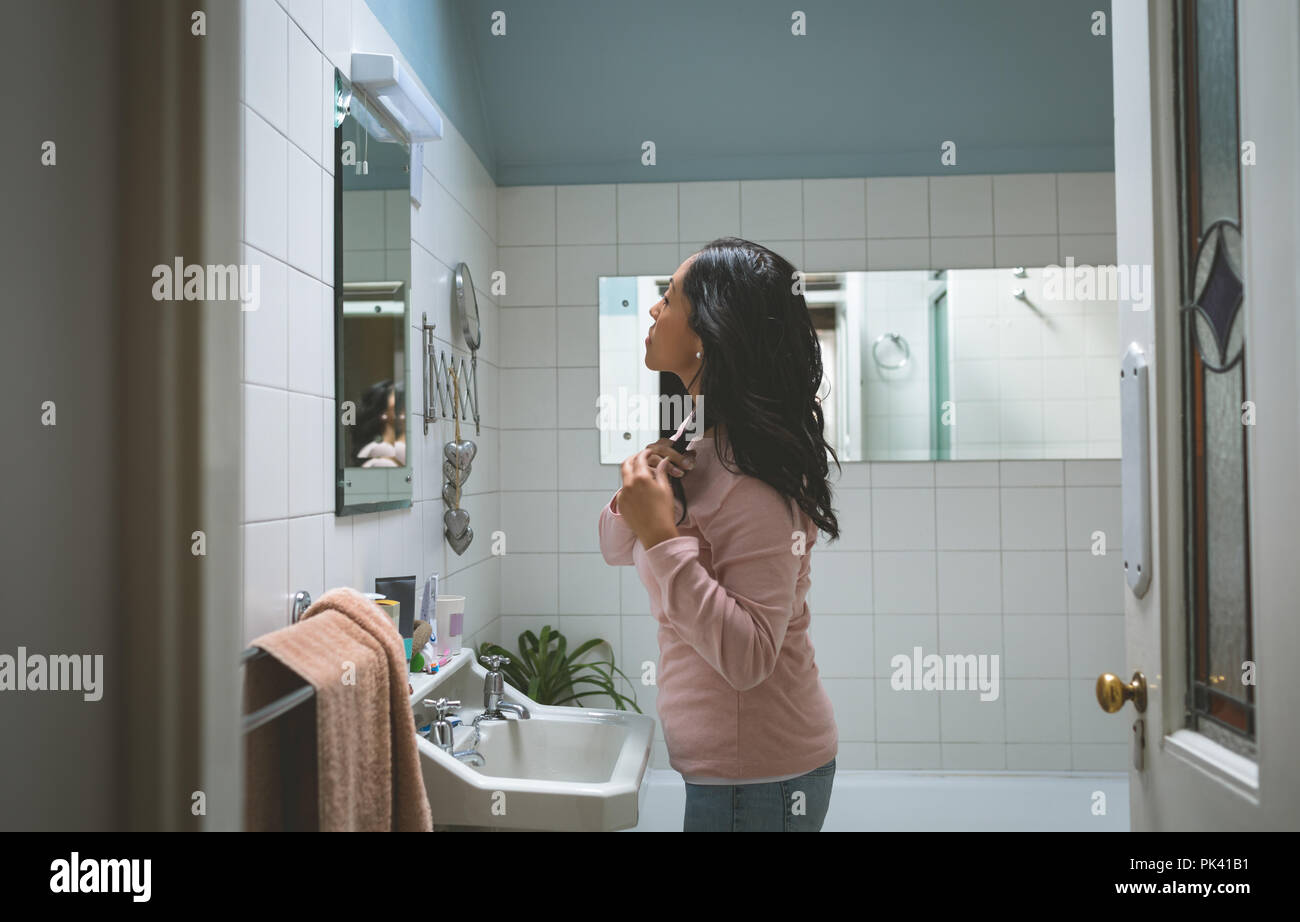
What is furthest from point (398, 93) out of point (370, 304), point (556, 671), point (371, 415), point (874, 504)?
point (874, 504)

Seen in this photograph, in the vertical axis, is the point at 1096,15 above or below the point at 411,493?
above

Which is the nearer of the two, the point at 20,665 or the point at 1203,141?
the point at 20,665

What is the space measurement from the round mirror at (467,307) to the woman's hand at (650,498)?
1212mm

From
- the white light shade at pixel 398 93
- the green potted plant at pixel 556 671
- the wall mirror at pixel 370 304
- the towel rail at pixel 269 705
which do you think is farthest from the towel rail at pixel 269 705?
the green potted plant at pixel 556 671

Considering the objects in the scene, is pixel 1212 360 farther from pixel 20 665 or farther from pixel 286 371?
pixel 286 371

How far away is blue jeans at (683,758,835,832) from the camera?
106 centimetres

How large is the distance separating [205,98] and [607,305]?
Answer: 2.25m

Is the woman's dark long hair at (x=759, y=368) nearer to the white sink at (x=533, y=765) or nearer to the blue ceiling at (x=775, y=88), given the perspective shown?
the white sink at (x=533, y=765)

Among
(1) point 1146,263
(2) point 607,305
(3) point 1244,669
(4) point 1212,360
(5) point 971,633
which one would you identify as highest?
(2) point 607,305

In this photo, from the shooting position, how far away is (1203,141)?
84 cm

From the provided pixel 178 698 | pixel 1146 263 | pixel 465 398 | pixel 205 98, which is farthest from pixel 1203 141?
pixel 465 398

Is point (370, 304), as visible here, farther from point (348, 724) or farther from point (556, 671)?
point (556, 671)

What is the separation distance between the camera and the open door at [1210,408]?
2.31ft

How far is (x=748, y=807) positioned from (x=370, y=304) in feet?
3.39
